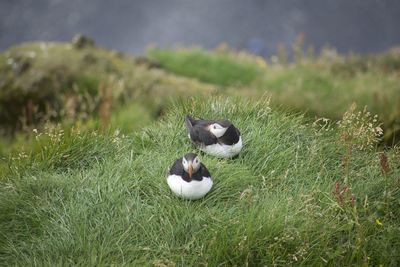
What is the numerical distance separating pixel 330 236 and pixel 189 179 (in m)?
1.05

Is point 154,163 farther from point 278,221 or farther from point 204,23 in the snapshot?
point 204,23

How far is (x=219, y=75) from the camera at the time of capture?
13914 millimetres

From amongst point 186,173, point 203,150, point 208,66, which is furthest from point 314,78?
point 186,173

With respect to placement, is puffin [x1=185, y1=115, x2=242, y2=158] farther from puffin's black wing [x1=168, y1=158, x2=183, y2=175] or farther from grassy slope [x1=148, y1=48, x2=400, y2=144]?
grassy slope [x1=148, y1=48, x2=400, y2=144]

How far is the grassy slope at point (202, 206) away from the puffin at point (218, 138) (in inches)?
3.9

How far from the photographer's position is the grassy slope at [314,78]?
9.22 meters

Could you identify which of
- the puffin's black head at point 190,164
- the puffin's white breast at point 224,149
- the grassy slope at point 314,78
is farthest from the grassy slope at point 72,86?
the puffin's black head at point 190,164

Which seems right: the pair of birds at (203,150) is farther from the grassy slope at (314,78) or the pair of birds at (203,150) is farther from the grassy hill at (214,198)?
the grassy slope at (314,78)

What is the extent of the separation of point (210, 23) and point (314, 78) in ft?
27.7

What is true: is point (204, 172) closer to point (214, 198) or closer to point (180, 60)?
point (214, 198)

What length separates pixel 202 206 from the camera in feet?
12.5

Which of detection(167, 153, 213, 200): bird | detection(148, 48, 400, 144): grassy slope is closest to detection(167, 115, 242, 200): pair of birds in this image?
detection(167, 153, 213, 200): bird

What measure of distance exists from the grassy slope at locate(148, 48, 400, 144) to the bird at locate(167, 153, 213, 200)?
4009 millimetres

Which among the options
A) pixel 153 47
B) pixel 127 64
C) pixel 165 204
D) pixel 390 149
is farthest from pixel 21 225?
pixel 153 47
